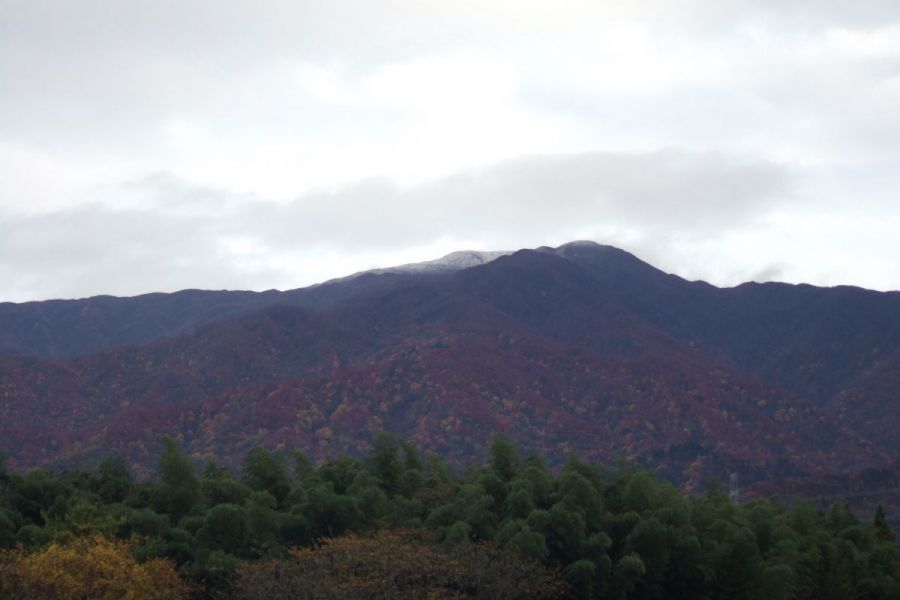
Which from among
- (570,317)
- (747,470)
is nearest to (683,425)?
(747,470)

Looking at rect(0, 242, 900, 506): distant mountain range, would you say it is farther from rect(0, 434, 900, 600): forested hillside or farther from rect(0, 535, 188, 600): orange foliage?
rect(0, 535, 188, 600): orange foliage

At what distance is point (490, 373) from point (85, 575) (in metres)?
55.8

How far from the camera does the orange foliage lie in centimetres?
1803

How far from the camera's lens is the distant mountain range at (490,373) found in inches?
2648

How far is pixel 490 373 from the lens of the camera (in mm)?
74312

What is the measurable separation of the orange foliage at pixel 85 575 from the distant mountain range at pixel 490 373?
38751 mm

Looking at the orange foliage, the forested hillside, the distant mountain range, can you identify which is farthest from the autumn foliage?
the distant mountain range

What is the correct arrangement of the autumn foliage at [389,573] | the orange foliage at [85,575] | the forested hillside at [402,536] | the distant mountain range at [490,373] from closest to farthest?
the orange foliage at [85,575]
the autumn foliage at [389,573]
the forested hillside at [402,536]
the distant mountain range at [490,373]

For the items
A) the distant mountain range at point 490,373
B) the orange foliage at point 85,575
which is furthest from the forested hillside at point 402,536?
the distant mountain range at point 490,373

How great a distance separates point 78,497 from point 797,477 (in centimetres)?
5143

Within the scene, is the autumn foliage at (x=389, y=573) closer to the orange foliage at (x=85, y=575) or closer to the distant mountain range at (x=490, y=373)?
the orange foliage at (x=85, y=575)

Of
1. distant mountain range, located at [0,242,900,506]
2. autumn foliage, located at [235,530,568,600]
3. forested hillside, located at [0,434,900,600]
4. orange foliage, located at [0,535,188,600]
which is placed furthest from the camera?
distant mountain range, located at [0,242,900,506]

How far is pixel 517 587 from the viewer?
22.3 m

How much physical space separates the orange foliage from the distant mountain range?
38.8m
